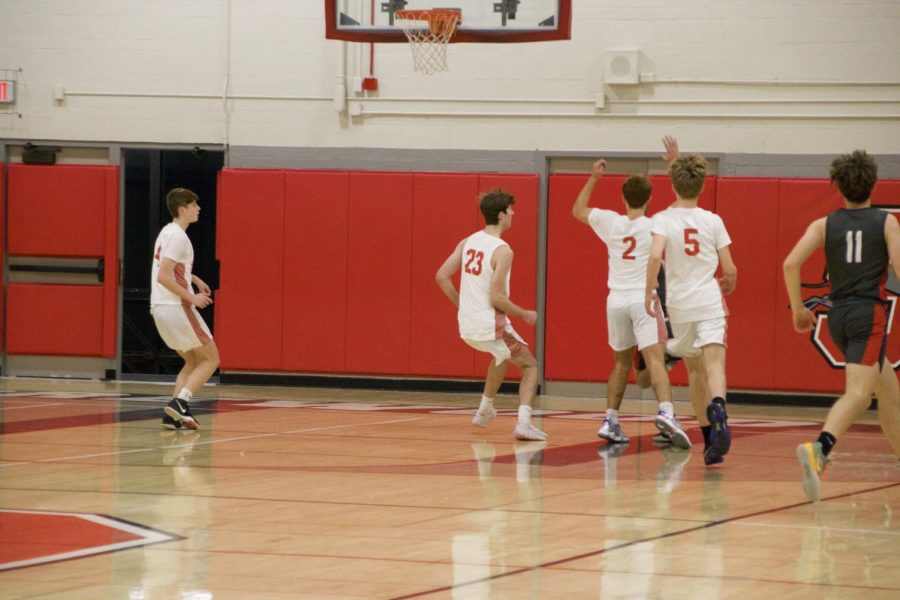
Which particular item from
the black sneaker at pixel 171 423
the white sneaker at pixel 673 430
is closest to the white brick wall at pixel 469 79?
the black sneaker at pixel 171 423

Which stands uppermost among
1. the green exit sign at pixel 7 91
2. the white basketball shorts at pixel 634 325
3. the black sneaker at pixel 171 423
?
the green exit sign at pixel 7 91

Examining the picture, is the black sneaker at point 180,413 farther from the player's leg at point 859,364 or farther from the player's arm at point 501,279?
the player's leg at point 859,364

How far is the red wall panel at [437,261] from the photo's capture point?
48.2 ft

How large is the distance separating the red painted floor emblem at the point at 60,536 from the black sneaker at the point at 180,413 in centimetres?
373

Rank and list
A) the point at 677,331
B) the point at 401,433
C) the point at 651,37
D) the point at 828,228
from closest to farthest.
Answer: the point at 828,228 → the point at 677,331 → the point at 401,433 → the point at 651,37

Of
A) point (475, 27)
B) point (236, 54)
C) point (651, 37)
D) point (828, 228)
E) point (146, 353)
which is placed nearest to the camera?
point (828, 228)

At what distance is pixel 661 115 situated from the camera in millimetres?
14383

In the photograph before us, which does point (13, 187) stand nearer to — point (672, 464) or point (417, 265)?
point (417, 265)

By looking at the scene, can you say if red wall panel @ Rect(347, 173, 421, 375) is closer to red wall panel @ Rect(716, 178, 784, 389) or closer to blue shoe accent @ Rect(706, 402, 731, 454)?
red wall panel @ Rect(716, 178, 784, 389)

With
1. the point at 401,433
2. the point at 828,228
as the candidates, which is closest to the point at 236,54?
the point at 401,433

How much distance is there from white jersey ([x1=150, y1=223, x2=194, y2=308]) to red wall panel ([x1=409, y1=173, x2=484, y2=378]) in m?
4.78

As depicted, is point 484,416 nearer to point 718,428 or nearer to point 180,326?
point 180,326

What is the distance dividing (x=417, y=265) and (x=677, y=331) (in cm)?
686

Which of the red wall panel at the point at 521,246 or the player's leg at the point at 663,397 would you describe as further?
the red wall panel at the point at 521,246
